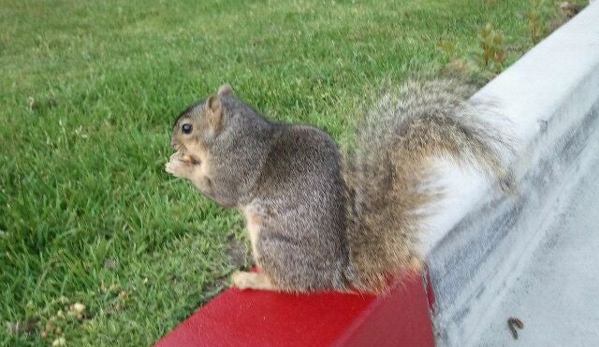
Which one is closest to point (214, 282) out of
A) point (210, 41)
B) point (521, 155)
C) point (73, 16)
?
point (521, 155)

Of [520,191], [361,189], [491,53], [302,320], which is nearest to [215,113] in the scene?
[361,189]

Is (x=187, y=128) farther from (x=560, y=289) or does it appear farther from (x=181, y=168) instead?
(x=560, y=289)

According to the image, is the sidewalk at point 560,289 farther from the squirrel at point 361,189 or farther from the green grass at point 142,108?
the green grass at point 142,108

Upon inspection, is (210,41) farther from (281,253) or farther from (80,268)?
(281,253)

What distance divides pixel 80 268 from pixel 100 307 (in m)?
0.19

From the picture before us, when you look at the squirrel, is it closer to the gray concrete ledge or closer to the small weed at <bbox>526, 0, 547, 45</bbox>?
the gray concrete ledge

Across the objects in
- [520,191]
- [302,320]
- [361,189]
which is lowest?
[520,191]

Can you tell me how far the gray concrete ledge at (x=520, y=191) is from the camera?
207 centimetres

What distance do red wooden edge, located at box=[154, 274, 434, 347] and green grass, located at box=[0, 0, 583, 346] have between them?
0.82 ft

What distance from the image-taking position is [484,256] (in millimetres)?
2287

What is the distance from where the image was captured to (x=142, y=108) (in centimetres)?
323

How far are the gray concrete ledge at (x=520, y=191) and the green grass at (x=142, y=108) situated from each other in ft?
1.34

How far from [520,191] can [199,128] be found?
44.8 inches

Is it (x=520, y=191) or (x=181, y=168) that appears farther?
(x=520, y=191)
